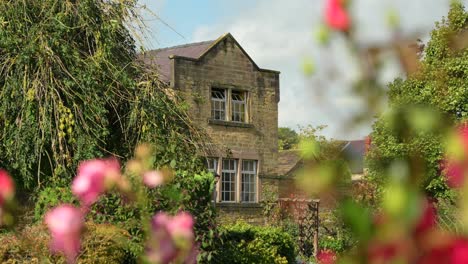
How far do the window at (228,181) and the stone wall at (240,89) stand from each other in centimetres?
41

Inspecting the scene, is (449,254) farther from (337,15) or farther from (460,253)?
(337,15)

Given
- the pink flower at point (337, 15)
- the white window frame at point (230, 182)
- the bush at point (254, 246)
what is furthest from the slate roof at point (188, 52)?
the pink flower at point (337, 15)

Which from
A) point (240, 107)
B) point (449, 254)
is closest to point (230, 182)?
point (240, 107)

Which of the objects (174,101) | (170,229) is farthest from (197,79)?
(170,229)

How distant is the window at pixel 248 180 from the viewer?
24188mm

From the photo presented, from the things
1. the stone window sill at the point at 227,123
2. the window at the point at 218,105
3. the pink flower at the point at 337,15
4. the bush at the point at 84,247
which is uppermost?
the window at the point at 218,105

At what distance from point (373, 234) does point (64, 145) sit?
35.4 ft

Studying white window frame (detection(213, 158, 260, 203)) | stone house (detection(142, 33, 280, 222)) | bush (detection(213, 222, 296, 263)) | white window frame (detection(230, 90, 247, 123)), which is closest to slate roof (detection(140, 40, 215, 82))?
stone house (detection(142, 33, 280, 222))

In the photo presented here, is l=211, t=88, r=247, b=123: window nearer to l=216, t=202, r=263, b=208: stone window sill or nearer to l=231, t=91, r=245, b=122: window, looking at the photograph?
l=231, t=91, r=245, b=122: window

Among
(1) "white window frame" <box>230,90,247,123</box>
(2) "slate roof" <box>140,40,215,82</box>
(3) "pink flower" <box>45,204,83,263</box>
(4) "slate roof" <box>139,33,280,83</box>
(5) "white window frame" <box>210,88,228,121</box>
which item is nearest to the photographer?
(3) "pink flower" <box>45,204,83,263</box>

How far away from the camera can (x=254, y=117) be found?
24.5 metres

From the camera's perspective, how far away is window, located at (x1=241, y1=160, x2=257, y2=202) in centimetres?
2419

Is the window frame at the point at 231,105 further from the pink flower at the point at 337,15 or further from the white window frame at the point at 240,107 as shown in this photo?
the pink flower at the point at 337,15

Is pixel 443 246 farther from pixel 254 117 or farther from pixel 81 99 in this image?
pixel 254 117
